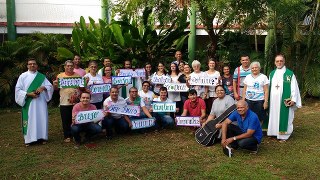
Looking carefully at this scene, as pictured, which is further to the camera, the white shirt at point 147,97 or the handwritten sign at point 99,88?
the white shirt at point 147,97

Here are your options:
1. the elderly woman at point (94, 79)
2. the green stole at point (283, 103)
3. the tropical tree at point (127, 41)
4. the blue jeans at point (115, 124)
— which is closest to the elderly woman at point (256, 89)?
the green stole at point (283, 103)

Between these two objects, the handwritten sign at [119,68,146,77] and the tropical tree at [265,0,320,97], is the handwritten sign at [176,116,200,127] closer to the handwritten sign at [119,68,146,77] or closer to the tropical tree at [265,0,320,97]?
the handwritten sign at [119,68,146,77]

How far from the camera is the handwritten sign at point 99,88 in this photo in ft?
23.2

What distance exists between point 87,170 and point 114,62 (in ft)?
18.2

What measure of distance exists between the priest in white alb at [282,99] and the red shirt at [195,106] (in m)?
1.34

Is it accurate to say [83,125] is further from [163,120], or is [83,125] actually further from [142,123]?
[163,120]

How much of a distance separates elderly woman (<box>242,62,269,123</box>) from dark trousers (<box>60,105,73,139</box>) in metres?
3.40

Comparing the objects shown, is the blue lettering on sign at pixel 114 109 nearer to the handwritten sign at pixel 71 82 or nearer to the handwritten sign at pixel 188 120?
the handwritten sign at pixel 71 82

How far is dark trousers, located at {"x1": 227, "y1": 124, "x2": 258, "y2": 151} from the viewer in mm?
5852

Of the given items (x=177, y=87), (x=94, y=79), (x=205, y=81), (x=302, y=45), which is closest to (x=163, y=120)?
(x=177, y=87)

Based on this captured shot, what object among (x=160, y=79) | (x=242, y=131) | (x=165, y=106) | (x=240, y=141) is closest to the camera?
(x=240, y=141)

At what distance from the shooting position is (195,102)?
7344 millimetres

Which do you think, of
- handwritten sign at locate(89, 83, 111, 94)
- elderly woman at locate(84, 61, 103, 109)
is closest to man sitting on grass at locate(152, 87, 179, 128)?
handwritten sign at locate(89, 83, 111, 94)

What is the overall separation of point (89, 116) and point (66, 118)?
61 cm
